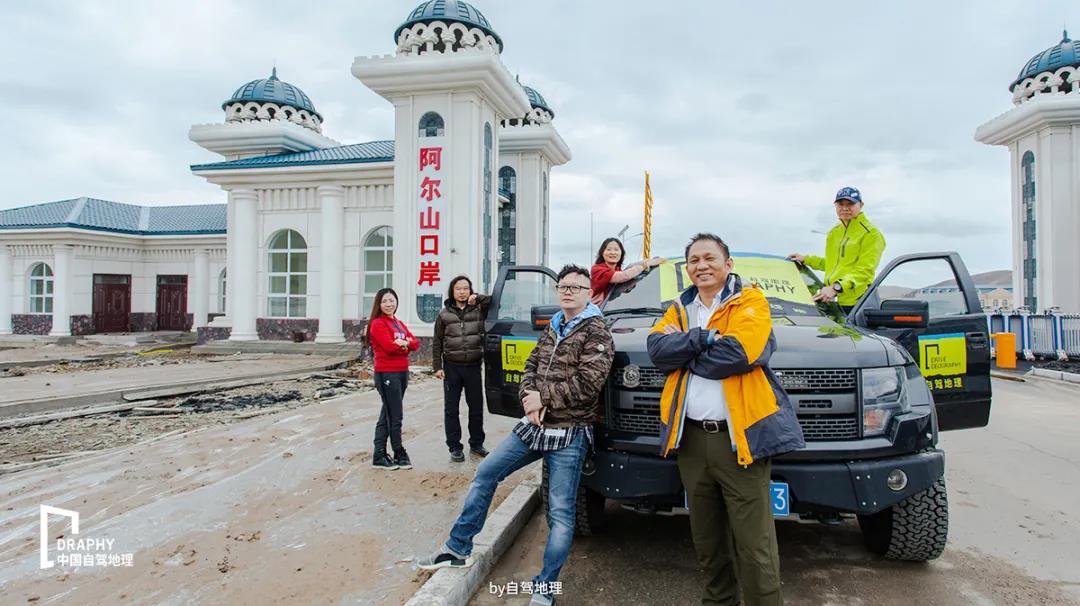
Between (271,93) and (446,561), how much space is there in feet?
74.7

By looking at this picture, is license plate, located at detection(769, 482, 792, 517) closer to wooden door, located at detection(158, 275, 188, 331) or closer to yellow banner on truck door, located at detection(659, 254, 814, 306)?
yellow banner on truck door, located at detection(659, 254, 814, 306)

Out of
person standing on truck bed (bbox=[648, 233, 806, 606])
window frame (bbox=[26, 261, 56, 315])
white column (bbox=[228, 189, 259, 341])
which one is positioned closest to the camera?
person standing on truck bed (bbox=[648, 233, 806, 606])

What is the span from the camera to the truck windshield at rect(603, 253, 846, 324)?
436 centimetres

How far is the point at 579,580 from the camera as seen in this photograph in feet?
11.4

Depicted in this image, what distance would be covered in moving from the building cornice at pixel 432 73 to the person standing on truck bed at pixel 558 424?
13.7 meters

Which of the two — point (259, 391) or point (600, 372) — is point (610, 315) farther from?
point (259, 391)

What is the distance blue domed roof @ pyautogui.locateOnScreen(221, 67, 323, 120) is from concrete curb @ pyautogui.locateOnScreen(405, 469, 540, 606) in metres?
21.5

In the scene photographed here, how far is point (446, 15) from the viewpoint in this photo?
17.0 meters

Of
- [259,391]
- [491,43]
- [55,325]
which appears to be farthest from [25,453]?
[55,325]

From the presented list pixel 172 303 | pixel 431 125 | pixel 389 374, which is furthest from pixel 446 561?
pixel 172 303

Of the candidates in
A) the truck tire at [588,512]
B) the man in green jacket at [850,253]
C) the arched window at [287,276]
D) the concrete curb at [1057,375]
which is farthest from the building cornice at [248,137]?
the concrete curb at [1057,375]

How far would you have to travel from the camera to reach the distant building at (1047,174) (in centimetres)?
2005

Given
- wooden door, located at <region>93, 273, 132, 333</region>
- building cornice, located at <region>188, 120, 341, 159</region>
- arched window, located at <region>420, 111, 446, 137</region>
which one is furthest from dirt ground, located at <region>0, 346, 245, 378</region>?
arched window, located at <region>420, 111, 446, 137</region>
